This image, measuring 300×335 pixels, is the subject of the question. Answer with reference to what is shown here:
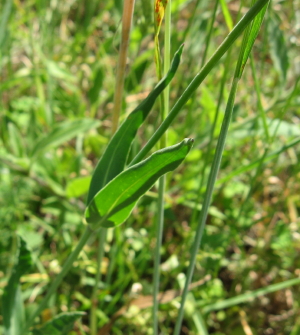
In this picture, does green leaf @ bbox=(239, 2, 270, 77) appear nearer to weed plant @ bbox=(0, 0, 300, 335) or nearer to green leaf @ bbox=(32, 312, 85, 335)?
weed plant @ bbox=(0, 0, 300, 335)

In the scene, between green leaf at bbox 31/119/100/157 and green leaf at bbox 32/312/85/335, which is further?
green leaf at bbox 31/119/100/157

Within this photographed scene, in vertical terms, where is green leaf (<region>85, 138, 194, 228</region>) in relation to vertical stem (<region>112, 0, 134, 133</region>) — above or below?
below

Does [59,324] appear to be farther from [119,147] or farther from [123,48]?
[123,48]

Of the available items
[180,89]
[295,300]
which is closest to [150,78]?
[180,89]

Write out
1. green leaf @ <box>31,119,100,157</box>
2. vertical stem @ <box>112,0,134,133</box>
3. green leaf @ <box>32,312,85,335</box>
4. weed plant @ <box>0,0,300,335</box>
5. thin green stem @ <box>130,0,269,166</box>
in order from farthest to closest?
green leaf @ <box>31,119,100,157</box> < weed plant @ <box>0,0,300,335</box> < green leaf @ <box>32,312,85,335</box> < vertical stem @ <box>112,0,134,133</box> < thin green stem @ <box>130,0,269,166</box>

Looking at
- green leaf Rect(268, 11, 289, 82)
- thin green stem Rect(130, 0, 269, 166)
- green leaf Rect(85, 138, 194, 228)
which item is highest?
green leaf Rect(268, 11, 289, 82)

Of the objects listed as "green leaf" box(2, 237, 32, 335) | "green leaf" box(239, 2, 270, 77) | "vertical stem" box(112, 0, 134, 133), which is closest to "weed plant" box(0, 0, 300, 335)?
"green leaf" box(2, 237, 32, 335)
